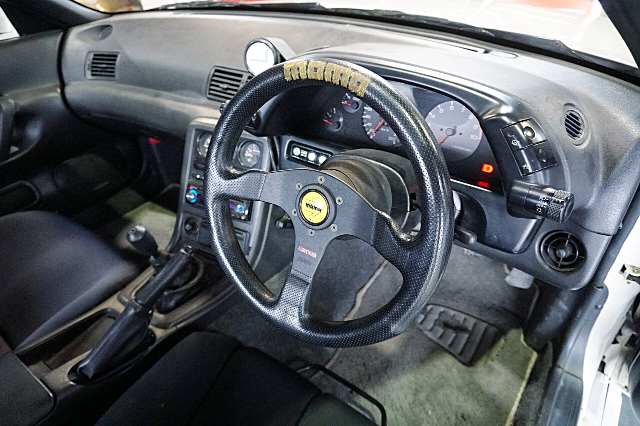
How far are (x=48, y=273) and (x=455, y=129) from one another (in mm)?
1214

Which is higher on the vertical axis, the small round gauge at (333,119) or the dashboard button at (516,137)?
the dashboard button at (516,137)

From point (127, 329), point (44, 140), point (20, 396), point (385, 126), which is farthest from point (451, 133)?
point (44, 140)

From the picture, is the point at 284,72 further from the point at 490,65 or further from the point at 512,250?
the point at 512,250

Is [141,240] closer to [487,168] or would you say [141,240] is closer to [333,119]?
[333,119]

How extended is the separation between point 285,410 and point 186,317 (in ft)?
1.84

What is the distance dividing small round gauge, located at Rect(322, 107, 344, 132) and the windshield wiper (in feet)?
1.53

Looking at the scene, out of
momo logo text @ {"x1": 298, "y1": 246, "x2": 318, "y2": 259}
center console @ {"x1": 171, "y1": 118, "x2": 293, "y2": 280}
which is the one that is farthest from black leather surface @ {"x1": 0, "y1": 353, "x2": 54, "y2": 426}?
momo logo text @ {"x1": 298, "y1": 246, "x2": 318, "y2": 259}

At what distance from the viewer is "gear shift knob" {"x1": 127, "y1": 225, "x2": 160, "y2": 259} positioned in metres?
1.28

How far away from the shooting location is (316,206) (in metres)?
0.80

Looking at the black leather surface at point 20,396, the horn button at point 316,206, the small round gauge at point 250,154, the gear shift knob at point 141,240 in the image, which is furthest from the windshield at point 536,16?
the black leather surface at point 20,396

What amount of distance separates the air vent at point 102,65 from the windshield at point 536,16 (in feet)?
2.84

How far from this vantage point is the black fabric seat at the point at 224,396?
1013 millimetres

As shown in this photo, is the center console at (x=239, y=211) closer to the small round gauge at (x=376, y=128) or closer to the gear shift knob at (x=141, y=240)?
the gear shift knob at (x=141, y=240)

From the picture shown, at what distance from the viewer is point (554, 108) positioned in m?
0.89
